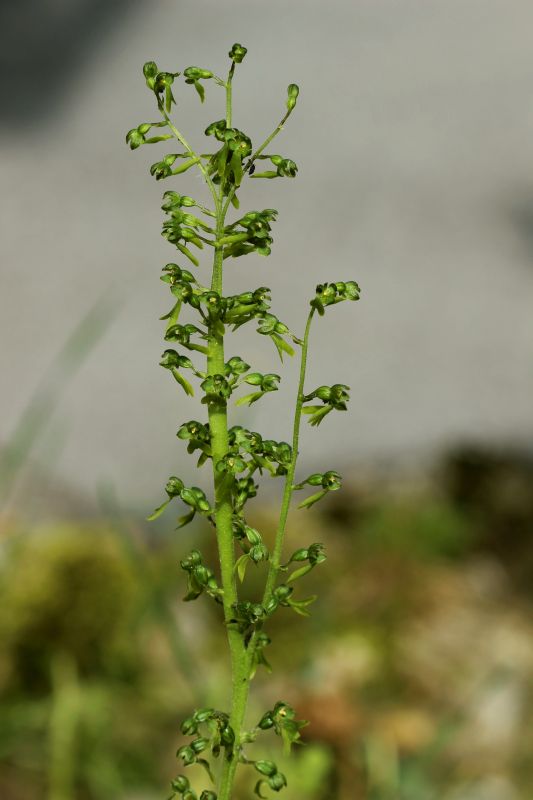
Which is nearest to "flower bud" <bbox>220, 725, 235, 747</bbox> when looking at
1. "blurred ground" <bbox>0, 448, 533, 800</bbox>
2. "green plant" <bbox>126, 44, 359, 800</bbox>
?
"green plant" <bbox>126, 44, 359, 800</bbox>

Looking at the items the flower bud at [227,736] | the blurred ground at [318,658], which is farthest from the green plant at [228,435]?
the blurred ground at [318,658]

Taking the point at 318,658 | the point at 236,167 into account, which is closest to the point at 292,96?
the point at 236,167

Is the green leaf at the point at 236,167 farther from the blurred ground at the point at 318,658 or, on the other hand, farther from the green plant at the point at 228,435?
the blurred ground at the point at 318,658

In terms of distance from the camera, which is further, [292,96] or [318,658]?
[318,658]

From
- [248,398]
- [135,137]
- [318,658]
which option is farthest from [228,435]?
[318,658]

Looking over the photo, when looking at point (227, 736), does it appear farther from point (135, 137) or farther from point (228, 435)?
point (135, 137)

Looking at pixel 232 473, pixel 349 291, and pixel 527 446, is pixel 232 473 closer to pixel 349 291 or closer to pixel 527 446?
pixel 349 291

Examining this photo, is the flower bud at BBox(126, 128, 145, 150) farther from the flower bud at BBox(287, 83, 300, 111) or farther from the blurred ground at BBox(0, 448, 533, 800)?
the blurred ground at BBox(0, 448, 533, 800)

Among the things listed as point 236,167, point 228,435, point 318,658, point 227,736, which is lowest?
point 318,658

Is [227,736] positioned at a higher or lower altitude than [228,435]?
lower
